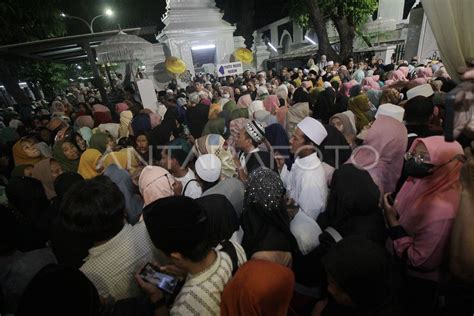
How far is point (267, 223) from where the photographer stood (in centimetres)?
204

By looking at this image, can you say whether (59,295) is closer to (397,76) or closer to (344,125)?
(344,125)

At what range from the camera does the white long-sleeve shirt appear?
8.36ft

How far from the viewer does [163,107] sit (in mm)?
8070

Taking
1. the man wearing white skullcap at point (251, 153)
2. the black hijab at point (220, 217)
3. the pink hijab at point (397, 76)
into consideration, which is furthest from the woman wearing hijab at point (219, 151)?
the pink hijab at point (397, 76)

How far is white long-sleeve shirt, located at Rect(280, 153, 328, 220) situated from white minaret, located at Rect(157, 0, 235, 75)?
1592 centimetres

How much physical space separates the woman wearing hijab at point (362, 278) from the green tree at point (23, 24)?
→ 14.0 meters

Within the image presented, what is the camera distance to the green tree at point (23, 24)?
11.2 m

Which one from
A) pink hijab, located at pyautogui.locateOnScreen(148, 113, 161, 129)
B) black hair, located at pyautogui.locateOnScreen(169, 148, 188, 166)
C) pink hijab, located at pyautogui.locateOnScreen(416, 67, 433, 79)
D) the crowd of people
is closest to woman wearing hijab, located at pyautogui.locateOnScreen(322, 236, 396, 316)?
the crowd of people

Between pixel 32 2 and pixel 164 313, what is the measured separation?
16.2 meters

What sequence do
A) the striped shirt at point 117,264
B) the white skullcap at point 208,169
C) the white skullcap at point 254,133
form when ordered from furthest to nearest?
the white skullcap at point 254,133
the white skullcap at point 208,169
the striped shirt at point 117,264

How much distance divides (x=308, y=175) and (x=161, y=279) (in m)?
1.69

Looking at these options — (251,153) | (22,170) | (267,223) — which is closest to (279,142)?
(251,153)

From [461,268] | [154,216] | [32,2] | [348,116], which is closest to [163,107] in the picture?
[348,116]

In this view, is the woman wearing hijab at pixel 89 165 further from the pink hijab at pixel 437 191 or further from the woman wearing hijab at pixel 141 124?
the pink hijab at pixel 437 191
